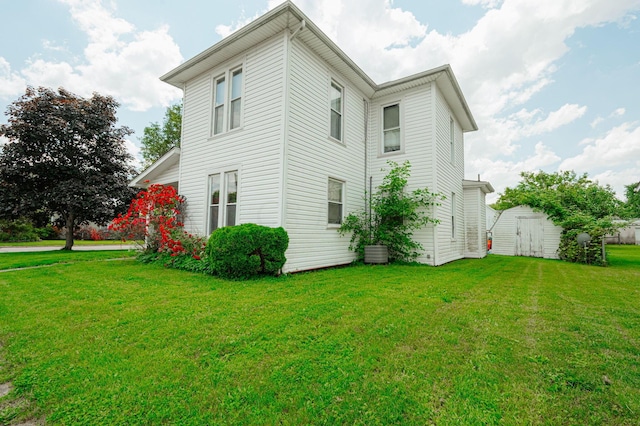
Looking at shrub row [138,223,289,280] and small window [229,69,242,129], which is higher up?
small window [229,69,242,129]

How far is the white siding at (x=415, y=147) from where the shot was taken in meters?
8.70

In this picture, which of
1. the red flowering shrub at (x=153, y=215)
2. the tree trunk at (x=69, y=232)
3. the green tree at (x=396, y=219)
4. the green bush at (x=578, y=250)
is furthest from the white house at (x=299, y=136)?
the tree trunk at (x=69, y=232)

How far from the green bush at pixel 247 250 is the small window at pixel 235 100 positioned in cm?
353

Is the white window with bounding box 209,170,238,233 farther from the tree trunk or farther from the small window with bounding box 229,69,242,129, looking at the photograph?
the tree trunk

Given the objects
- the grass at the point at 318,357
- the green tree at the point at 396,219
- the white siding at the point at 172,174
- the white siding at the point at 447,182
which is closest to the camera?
the grass at the point at 318,357

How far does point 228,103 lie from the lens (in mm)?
8031

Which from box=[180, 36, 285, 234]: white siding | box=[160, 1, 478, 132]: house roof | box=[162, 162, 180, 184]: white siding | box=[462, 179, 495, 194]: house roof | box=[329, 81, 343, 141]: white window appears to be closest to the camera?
box=[160, 1, 478, 132]: house roof

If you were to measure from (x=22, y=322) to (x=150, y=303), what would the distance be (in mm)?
1272

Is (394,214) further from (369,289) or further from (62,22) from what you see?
(62,22)

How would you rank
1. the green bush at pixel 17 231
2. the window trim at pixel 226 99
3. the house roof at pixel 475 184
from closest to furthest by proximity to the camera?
the window trim at pixel 226 99 → the house roof at pixel 475 184 → the green bush at pixel 17 231

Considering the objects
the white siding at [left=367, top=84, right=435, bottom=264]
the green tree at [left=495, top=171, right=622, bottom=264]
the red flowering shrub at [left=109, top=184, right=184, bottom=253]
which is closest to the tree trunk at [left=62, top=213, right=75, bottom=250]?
the red flowering shrub at [left=109, top=184, right=184, bottom=253]

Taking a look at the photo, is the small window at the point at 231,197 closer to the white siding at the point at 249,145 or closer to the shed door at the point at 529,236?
the white siding at the point at 249,145

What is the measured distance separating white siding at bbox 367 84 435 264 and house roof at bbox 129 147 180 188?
265 inches

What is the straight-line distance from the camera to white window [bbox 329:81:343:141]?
841cm
